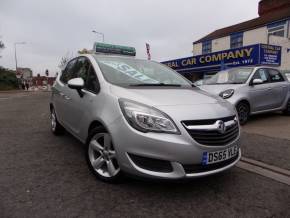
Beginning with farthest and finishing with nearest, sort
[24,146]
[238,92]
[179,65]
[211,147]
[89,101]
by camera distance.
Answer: [179,65], [238,92], [24,146], [89,101], [211,147]

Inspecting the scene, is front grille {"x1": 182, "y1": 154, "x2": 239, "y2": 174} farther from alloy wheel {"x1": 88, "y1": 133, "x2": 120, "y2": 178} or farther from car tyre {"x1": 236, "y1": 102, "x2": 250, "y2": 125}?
car tyre {"x1": 236, "y1": 102, "x2": 250, "y2": 125}

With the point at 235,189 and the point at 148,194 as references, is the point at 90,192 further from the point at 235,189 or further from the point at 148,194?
the point at 235,189

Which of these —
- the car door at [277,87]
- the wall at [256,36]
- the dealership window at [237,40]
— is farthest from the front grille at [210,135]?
the dealership window at [237,40]

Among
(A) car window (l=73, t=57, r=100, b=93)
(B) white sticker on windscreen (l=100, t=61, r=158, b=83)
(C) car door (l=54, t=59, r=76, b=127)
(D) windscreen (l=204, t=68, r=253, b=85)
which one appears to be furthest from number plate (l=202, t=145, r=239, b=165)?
(D) windscreen (l=204, t=68, r=253, b=85)

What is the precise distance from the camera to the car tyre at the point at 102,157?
318 centimetres

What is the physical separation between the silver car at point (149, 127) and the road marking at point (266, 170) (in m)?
0.70

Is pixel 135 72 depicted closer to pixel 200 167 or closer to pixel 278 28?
pixel 200 167

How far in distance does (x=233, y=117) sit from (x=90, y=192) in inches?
71.3

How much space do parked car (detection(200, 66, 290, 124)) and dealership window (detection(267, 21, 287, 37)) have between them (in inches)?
681

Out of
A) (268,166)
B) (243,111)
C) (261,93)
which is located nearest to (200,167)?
(268,166)

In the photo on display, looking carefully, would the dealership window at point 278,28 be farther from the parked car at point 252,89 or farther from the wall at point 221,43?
the parked car at point 252,89

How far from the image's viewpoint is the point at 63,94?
485 cm

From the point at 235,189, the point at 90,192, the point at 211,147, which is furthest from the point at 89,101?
the point at 235,189

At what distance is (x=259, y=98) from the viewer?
25.0 ft
